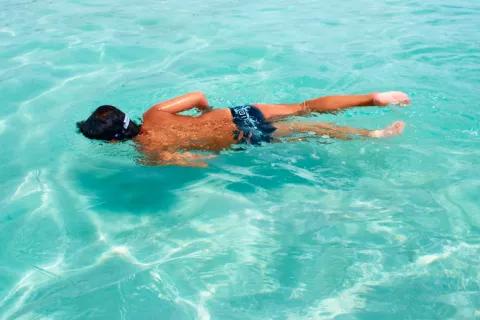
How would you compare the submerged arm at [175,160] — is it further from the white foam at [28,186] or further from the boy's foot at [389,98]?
the boy's foot at [389,98]

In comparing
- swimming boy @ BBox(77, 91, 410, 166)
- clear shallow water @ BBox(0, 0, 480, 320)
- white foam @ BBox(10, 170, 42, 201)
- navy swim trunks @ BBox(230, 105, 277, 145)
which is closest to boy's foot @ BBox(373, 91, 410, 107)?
swimming boy @ BBox(77, 91, 410, 166)

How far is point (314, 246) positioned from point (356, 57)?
4307 millimetres

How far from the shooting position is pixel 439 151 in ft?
13.1

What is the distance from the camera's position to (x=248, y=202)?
3418 mm

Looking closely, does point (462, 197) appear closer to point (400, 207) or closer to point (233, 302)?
point (400, 207)

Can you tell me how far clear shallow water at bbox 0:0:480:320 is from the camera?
8.46 ft

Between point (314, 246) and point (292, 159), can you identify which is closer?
point (314, 246)

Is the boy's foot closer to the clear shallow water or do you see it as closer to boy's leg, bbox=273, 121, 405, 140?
boy's leg, bbox=273, 121, 405, 140

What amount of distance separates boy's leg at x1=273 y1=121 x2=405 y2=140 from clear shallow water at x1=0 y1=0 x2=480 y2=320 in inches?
4.2

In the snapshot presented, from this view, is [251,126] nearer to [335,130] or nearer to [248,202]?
[335,130]

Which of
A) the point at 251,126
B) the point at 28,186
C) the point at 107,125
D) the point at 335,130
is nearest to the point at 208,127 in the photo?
the point at 251,126

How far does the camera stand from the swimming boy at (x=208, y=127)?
3.66 m

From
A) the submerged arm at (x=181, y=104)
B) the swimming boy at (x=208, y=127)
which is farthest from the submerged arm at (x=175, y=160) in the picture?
the submerged arm at (x=181, y=104)

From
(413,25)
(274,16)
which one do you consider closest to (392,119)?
(413,25)
